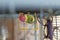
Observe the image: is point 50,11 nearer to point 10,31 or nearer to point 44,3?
point 44,3

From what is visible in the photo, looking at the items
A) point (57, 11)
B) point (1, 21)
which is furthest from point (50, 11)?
point (1, 21)

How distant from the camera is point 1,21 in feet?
2.08

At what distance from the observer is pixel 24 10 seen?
602mm

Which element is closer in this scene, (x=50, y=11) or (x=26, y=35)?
(x=50, y=11)

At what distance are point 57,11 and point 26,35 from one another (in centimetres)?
22

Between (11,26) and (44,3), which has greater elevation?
(44,3)

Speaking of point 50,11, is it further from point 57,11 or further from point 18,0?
point 18,0

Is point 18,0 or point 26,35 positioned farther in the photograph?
point 26,35

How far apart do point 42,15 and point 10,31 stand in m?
0.19

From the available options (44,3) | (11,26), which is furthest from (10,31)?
(44,3)

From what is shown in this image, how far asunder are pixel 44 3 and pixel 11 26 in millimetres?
213

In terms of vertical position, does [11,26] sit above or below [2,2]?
below

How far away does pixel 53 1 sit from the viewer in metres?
0.58

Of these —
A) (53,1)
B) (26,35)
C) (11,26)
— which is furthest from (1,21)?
(53,1)
